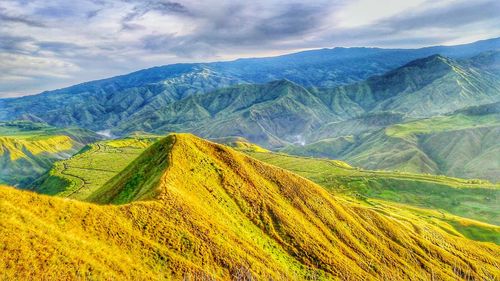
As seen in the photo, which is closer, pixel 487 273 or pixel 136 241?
pixel 136 241

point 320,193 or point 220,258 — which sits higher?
point 220,258

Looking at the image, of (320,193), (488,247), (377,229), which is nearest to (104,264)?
(320,193)

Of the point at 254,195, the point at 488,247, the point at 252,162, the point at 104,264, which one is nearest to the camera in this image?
the point at 104,264

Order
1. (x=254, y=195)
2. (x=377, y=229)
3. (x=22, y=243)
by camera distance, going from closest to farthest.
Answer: (x=22, y=243) → (x=254, y=195) → (x=377, y=229)

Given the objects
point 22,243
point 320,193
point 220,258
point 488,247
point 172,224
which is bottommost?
point 488,247

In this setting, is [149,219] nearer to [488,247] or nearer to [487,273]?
[487,273]

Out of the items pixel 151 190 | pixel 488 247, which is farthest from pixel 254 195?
pixel 488 247
